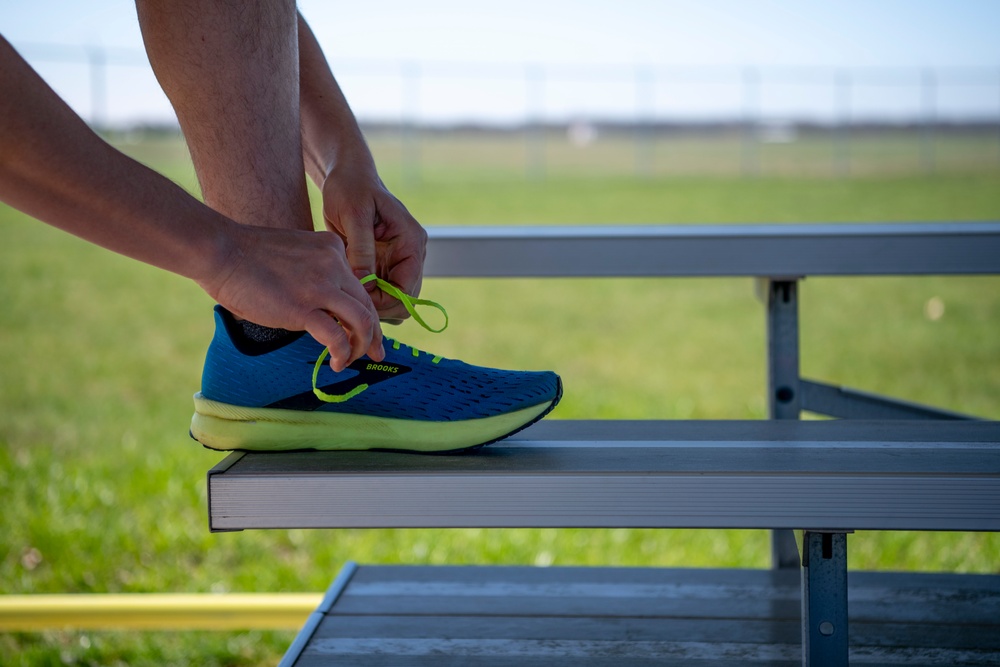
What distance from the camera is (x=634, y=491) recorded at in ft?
2.53

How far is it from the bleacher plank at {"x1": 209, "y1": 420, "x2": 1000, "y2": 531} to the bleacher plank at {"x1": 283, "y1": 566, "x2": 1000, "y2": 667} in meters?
0.44

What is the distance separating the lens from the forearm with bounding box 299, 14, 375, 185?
1131 mm

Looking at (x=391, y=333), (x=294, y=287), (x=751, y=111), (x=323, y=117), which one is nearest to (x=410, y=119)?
(x=751, y=111)

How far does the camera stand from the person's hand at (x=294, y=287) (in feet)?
2.54

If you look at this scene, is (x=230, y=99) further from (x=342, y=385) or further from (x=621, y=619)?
(x=621, y=619)

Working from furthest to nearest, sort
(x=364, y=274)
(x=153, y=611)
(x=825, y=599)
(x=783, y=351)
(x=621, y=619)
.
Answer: (x=153, y=611) < (x=783, y=351) < (x=621, y=619) < (x=364, y=274) < (x=825, y=599)

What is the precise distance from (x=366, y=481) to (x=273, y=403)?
0.17 metres

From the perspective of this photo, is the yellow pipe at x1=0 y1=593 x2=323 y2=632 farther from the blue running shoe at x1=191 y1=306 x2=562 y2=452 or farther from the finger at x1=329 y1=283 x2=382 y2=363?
the finger at x1=329 y1=283 x2=382 y2=363

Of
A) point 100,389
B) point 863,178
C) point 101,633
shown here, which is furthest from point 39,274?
point 863,178

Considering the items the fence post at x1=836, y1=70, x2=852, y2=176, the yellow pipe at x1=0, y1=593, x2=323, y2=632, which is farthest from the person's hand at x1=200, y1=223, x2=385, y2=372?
the fence post at x1=836, y1=70, x2=852, y2=176

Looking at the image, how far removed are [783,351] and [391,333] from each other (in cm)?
325

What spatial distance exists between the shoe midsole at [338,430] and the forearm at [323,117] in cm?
34

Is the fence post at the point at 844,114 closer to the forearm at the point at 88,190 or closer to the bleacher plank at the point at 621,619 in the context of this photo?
the bleacher plank at the point at 621,619

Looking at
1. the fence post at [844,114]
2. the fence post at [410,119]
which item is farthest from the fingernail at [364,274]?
the fence post at [844,114]
